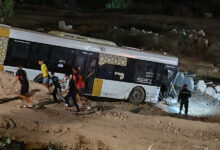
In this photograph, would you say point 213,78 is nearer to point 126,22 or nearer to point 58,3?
point 126,22

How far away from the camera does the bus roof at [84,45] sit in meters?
16.6

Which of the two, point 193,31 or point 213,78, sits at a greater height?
point 193,31

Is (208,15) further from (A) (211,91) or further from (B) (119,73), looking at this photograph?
(B) (119,73)

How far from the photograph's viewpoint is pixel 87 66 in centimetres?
1802

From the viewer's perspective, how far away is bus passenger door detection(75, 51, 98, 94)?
58.7 feet

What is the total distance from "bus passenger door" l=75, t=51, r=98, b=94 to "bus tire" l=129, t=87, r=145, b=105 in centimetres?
255

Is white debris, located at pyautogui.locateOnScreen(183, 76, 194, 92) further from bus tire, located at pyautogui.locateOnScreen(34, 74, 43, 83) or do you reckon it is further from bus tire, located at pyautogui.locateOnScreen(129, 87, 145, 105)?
bus tire, located at pyautogui.locateOnScreen(34, 74, 43, 83)

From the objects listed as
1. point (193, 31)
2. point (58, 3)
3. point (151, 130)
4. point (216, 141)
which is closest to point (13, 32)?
point (151, 130)

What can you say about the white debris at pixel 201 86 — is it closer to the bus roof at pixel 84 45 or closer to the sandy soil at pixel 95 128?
the bus roof at pixel 84 45

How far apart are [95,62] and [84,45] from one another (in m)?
1.06

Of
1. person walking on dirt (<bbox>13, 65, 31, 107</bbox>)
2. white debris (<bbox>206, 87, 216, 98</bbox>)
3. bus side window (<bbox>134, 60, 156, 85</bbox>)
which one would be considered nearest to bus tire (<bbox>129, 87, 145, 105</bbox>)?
bus side window (<bbox>134, 60, 156, 85</bbox>)

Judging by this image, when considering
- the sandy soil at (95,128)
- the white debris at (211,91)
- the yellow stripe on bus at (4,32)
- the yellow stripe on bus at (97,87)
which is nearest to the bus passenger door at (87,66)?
the yellow stripe on bus at (97,87)

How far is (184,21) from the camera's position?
44.1 metres

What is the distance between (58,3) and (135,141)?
49.0 metres
